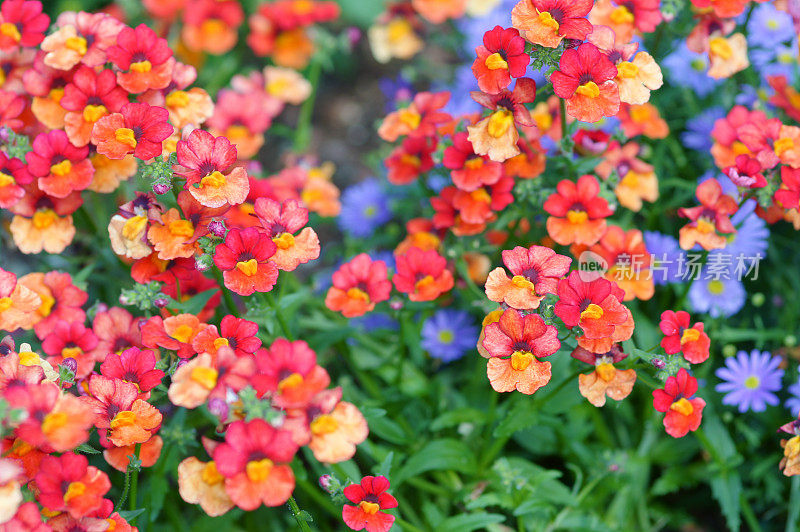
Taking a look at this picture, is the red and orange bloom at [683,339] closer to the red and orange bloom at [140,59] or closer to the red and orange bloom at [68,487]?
the red and orange bloom at [68,487]

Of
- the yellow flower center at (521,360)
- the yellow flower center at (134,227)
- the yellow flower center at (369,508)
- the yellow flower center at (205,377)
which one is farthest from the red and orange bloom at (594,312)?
the yellow flower center at (134,227)

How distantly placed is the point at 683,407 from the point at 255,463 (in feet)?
4.25

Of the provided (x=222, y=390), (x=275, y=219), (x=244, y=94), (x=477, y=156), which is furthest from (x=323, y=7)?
(x=222, y=390)

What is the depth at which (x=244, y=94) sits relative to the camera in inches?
147

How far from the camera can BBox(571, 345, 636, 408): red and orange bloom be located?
217cm

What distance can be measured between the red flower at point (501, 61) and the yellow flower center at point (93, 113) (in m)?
1.28

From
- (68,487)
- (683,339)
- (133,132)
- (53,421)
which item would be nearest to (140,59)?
(133,132)

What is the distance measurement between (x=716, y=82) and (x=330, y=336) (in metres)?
2.26

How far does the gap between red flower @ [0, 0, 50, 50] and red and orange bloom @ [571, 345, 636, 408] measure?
226 cm

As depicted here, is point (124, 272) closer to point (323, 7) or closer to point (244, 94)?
point (244, 94)

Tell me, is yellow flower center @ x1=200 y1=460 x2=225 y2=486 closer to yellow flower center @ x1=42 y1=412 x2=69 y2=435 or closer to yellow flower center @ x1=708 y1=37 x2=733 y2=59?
yellow flower center @ x1=42 y1=412 x2=69 y2=435

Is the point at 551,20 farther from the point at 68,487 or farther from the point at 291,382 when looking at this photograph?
the point at 68,487

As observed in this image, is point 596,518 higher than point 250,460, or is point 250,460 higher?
point 250,460

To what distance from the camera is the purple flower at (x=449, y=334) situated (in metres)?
3.08
